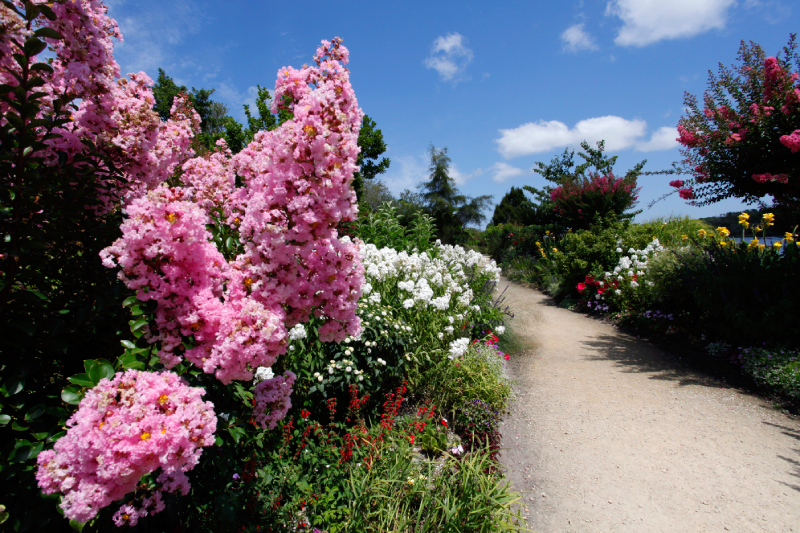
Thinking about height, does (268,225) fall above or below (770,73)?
below

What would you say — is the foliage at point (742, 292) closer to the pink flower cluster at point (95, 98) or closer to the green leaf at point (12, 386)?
the pink flower cluster at point (95, 98)

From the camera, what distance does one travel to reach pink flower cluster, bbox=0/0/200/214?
1558 millimetres

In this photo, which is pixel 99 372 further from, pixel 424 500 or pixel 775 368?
pixel 775 368

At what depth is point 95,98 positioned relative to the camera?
1667 millimetres

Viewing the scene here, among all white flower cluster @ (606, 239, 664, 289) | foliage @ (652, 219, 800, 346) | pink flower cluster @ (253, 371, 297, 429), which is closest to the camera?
pink flower cluster @ (253, 371, 297, 429)

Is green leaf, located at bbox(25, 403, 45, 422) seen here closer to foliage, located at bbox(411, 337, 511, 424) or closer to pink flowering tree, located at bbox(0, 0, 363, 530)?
pink flowering tree, located at bbox(0, 0, 363, 530)

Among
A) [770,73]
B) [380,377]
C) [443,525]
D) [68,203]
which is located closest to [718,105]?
[770,73]

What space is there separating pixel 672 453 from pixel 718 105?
19.2ft

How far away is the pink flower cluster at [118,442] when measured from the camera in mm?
963

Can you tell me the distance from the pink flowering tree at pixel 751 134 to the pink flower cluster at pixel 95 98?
7136mm

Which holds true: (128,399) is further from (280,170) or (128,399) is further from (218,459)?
(280,170)

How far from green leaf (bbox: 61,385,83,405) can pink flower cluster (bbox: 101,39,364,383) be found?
246 millimetres

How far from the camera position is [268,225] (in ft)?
4.25

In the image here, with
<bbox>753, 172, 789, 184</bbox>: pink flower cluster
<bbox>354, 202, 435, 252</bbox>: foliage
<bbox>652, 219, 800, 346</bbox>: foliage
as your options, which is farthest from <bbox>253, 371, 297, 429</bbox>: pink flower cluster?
<bbox>753, 172, 789, 184</bbox>: pink flower cluster
